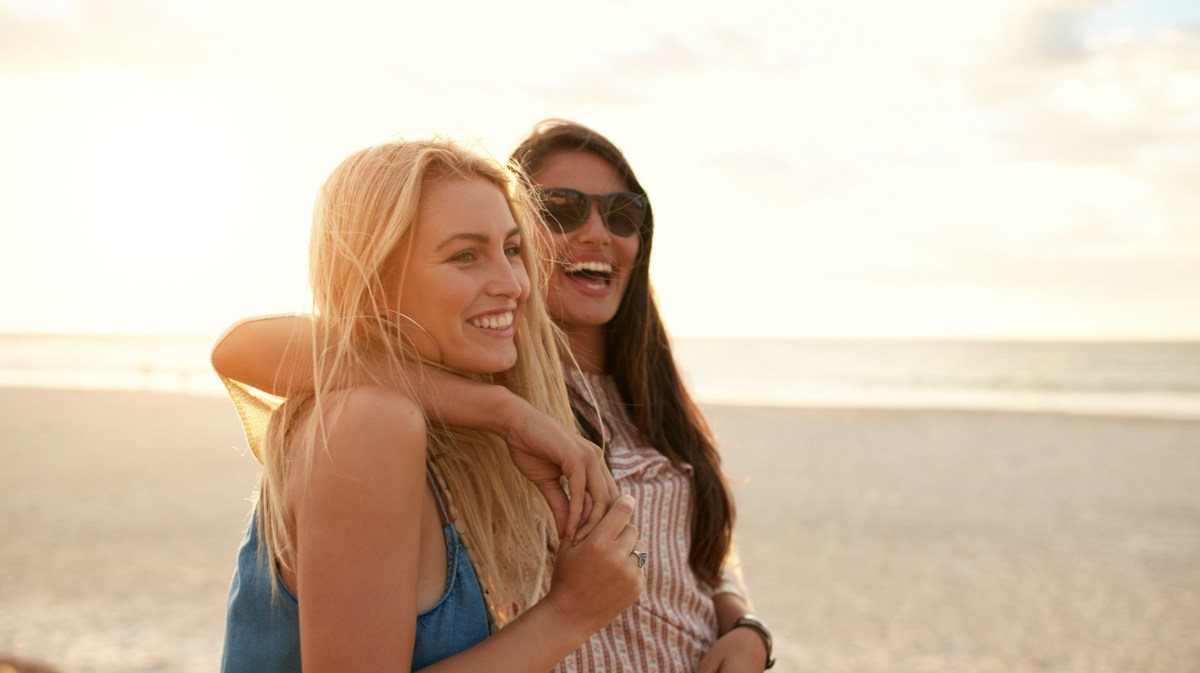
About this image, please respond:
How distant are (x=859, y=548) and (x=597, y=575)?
Answer: 8.98 m

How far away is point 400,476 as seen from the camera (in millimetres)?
1599

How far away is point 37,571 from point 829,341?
82736 millimetres

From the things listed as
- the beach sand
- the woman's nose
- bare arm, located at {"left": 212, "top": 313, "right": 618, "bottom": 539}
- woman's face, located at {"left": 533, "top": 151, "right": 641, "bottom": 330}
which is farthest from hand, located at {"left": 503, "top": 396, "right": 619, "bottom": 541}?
the beach sand

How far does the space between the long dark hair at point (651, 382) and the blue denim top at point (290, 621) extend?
1.09 m

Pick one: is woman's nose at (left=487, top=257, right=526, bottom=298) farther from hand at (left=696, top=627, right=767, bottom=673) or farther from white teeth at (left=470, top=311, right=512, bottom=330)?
hand at (left=696, top=627, right=767, bottom=673)

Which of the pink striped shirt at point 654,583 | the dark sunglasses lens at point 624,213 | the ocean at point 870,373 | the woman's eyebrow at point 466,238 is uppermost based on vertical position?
the dark sunglasses lens at point 624,213

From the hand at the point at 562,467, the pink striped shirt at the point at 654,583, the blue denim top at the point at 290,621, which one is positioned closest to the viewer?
the blue denim top at the point at 290,621

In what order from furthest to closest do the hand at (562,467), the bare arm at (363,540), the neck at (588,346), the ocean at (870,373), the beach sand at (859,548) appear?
the ocean at (870,373) → the beach sand at (859,548) → the neck at (588,346) → the hand at (562,467) → the bare arm at (363,540)

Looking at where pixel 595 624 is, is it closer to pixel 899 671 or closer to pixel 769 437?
pixel 899 671

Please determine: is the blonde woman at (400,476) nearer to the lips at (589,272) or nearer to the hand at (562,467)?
the hand at (562,467)

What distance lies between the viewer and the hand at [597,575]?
1.82 meters

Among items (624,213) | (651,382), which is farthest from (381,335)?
(651,382)

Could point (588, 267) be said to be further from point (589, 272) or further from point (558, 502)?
point (558, 502)

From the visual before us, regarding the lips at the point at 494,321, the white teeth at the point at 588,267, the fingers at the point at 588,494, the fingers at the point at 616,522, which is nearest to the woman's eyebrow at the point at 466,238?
the lips at the point at 494,321
